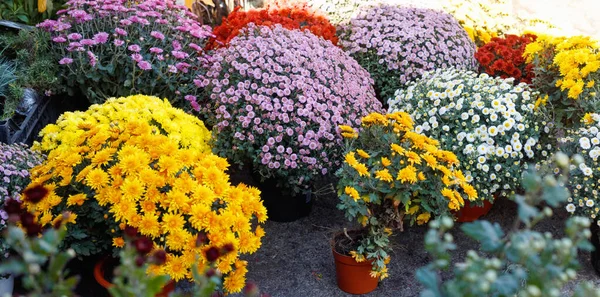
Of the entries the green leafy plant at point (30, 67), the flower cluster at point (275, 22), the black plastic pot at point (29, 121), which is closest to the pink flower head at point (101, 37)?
the green leafy plant at point (30, 67)

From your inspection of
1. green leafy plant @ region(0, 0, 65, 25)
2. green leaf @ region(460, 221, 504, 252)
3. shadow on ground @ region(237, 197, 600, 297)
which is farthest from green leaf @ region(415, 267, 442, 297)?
green leafy plant @ region(0, 0, 65, 25)

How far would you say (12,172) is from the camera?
287 centimetres

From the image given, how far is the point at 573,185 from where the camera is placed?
3270 millimetres

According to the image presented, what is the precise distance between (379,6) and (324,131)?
212 cm

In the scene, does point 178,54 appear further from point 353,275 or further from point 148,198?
point 353,275

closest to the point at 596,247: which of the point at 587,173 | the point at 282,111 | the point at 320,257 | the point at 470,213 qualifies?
the point at 587,173

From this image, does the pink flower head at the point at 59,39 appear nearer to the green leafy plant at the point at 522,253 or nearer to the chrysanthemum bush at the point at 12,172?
the chrysanthemum bush at the point at 12,172

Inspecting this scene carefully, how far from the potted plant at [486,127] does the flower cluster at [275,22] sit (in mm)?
1219

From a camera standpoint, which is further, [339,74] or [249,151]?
[339,74]

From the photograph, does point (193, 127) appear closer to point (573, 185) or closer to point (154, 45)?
point (154, 45)

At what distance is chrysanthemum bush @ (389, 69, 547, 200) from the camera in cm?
347

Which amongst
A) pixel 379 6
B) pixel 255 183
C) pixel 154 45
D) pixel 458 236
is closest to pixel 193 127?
pixel 255 183

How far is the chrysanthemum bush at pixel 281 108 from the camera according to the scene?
11.1 ft

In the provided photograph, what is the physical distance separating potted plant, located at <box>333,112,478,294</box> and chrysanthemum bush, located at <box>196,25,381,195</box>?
33 centimetres
